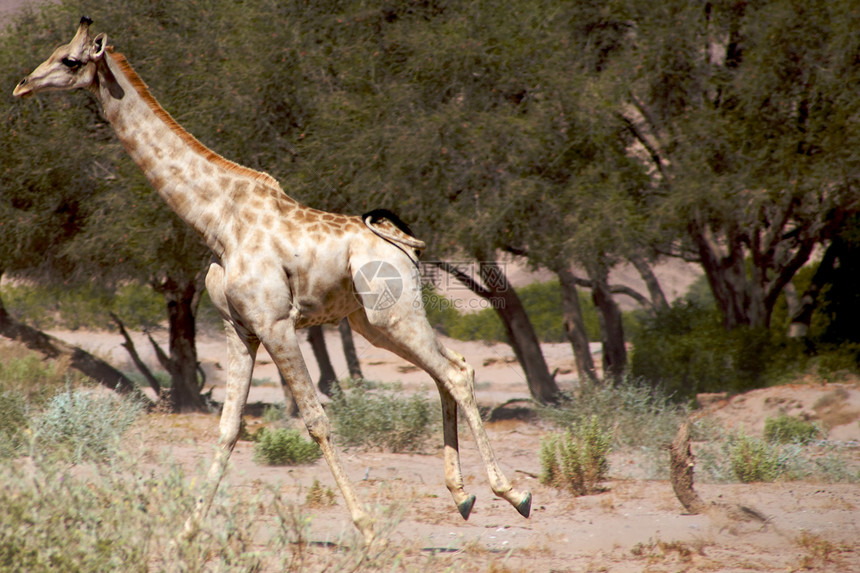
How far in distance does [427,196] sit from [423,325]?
23.7ft

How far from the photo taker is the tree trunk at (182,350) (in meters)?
16.6

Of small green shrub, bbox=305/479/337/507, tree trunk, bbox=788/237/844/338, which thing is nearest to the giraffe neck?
small green shrub, bbox=305/479/337/507

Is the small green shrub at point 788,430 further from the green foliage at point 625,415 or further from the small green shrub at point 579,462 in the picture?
the small green shrub at point 579,462

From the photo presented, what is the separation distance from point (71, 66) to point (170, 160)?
2.64 feet

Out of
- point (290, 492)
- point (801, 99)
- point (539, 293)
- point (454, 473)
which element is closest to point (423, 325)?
point (454, 473)

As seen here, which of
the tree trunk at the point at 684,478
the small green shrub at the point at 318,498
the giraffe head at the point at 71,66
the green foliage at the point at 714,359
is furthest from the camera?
the green foliage at the point at 714,359

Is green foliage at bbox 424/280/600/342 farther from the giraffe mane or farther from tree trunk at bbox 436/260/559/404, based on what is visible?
the giraffe mane

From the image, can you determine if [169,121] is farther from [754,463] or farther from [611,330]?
[611,330]

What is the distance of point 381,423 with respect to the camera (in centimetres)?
1057

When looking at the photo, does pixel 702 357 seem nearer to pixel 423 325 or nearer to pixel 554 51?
pixel 554 51

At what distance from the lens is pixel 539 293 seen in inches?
1841

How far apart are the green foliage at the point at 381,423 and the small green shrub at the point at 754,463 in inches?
160

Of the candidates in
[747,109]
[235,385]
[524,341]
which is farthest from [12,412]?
[747,109]

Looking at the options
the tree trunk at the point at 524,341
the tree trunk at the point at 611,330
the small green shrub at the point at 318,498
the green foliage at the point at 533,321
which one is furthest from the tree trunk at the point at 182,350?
the green foliage at the point at 533,321
